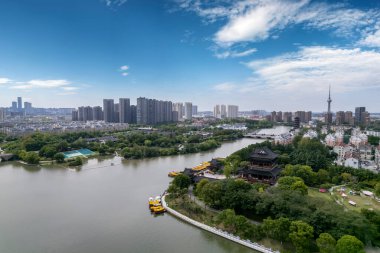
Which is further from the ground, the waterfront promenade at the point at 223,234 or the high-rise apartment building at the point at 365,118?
the high-rise apartment building at the point at 365,118

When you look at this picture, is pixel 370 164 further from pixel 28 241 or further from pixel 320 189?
pixel 28 241

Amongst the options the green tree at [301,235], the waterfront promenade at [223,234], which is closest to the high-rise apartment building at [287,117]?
the waterfront promenade at [223,234]

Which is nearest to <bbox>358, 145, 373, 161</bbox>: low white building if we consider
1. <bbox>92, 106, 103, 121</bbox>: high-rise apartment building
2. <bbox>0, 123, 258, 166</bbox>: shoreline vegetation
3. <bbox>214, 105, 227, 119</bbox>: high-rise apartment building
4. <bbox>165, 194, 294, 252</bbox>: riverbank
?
<bbox>0, 123, 258, 166</bbox>: shoreline vegetation

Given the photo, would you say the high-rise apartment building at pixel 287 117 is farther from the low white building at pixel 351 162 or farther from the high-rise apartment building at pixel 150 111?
the low white building at pixel 351 162

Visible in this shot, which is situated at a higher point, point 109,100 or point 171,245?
point 109,100

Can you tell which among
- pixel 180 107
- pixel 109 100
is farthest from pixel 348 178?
pixel 180 107

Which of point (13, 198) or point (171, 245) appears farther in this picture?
point (13, 198)
